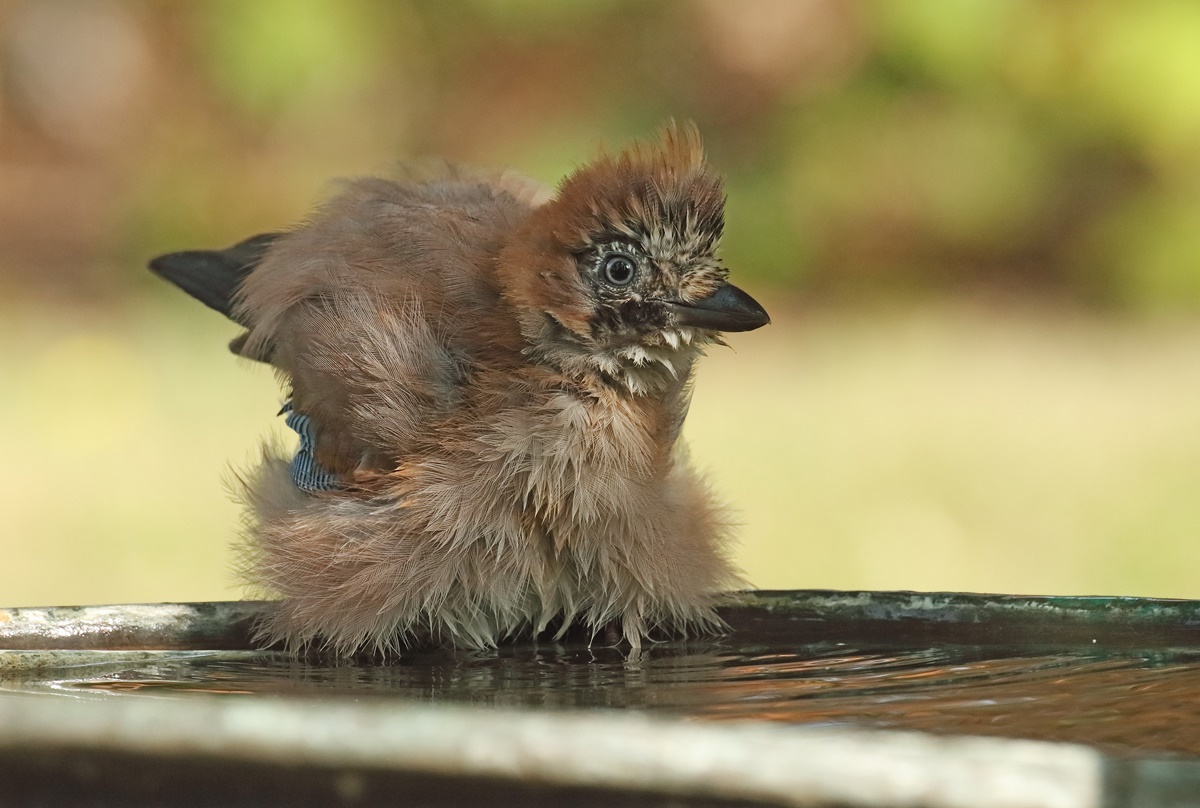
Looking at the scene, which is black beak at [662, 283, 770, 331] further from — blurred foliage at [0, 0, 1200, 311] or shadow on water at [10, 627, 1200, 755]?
blurred foliage at [0, 0, 1200, 311]

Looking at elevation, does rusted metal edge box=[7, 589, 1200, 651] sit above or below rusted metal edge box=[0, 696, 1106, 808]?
above

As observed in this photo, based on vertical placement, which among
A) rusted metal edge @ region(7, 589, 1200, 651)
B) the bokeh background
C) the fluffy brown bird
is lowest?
rusted metal edge @ region(7, 589, 1200, 651)

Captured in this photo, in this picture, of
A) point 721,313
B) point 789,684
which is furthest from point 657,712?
point 721,313

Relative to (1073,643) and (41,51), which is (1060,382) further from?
(41,51)

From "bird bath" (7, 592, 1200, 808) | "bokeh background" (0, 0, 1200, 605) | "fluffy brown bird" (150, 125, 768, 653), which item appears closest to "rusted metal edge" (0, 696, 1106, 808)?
"bird bath" (7, 592, 1200, 808)

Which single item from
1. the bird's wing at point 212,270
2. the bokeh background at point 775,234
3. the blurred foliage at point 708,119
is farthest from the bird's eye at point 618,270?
the blurred foliage at point 708,119

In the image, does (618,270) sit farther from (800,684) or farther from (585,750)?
(585,750)
